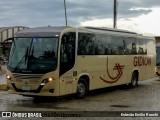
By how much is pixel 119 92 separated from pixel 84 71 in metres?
3.74

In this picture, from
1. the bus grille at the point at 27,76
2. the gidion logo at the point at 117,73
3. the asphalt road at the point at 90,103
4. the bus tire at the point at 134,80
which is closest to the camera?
the asphalt road at the point at 90,103

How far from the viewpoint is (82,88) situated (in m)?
17.4

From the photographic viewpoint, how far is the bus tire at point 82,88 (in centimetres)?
1717

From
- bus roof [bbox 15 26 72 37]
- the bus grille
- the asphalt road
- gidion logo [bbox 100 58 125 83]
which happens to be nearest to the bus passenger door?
bus roof [bbox 15 26 72 37]

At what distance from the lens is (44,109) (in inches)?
556

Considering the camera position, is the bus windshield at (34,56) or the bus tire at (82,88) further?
the bus tire at (82,88)

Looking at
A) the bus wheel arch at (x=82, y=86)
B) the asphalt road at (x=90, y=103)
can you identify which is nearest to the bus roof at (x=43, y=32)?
the bus wheel arch at (x=82, y=86)

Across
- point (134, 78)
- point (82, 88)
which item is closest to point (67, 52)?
point (82, 88)

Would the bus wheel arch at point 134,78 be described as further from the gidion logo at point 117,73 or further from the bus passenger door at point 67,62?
the bus passenger door at point 67,62

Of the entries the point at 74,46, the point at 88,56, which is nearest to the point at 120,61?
the point at 88,56

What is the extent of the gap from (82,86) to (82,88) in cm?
8

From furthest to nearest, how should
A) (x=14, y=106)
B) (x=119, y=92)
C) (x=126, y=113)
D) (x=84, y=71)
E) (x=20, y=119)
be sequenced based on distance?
(x=119, y=92) < (x=84, y=71) < (x=14, y=106) < (x=126, y=113) < (x=20, y=119)

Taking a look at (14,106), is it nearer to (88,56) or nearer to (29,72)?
(29,72)

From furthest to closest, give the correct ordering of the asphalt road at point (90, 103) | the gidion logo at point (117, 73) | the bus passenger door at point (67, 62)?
the gidion logo at point (117, 73), the bus passenger door at point (67, 62), the asphalt road at point (90, 103)
